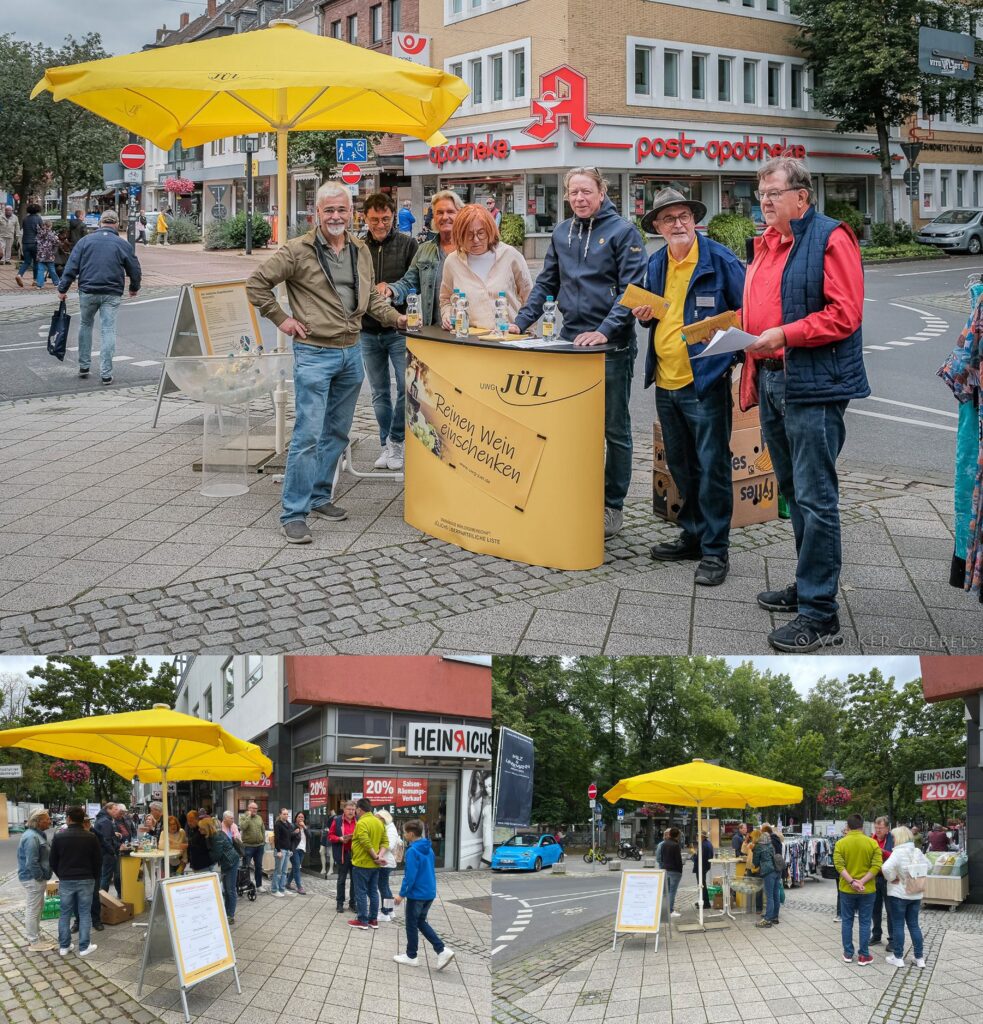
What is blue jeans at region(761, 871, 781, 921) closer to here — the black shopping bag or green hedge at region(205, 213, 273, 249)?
the black shopping bag

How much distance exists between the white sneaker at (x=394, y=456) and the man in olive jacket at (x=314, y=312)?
54.0 inches

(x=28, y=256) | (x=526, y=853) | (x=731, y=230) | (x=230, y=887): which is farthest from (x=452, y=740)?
(x=731, y=230)

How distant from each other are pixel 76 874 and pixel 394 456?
11.8 ft

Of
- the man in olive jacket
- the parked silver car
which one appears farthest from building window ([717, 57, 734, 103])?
the man in olive jacket

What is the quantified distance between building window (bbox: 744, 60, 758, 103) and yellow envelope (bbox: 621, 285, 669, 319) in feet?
138

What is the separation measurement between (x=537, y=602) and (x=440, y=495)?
1.28 meters

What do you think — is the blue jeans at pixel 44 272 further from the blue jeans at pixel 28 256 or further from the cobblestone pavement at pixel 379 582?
the cobblestone pavement at pixel 379 582

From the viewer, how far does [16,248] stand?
33.8 metres

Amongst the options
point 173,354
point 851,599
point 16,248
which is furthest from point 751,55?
point 851,599

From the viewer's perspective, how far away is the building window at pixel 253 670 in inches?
220

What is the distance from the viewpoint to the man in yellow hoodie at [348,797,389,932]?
7.85 meters

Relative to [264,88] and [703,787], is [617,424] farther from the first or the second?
[264,88]

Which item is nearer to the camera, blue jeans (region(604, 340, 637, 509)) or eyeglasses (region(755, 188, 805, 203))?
eyeglasses (region(755, 188, 805, 203))

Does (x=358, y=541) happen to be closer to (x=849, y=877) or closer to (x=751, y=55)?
(x=849, y=877)
